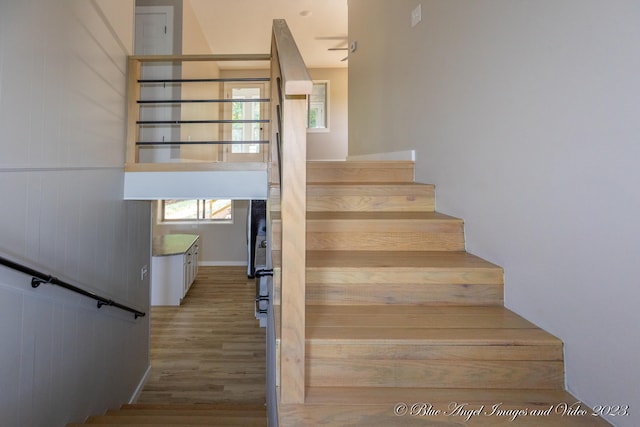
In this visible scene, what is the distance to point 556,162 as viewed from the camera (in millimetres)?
1257

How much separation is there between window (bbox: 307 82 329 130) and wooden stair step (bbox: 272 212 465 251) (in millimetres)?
5652

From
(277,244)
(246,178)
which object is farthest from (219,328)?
(277,244)

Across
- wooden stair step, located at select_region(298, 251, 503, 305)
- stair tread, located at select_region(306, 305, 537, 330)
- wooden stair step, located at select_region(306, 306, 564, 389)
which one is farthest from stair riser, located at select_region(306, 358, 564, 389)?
wooden stair step, located at select_region(298, 251, 503, 305)

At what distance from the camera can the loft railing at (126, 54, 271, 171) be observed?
9.45ft

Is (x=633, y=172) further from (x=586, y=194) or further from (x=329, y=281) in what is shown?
(x=329, y=281)

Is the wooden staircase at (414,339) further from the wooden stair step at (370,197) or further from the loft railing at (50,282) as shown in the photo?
the loft railing at (50,282)

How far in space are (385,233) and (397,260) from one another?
257mm

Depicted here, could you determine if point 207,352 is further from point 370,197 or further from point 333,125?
point 333,125

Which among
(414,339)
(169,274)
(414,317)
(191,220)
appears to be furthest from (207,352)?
(191,220)

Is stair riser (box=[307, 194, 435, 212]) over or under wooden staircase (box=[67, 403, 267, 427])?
over

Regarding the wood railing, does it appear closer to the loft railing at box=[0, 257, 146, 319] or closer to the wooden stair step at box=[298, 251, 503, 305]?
the wooden stair step at box=[298, 251, 503, 305]

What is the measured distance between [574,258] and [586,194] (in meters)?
0.22

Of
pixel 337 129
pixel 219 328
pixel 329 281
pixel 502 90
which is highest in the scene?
pixel 337 129

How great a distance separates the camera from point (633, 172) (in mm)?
967
